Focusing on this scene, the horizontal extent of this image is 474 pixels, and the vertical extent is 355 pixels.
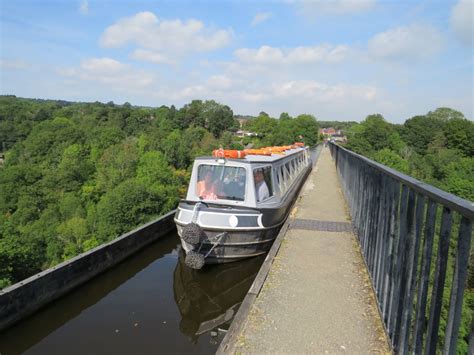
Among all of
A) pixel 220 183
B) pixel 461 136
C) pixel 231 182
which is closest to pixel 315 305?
pixel 231 182

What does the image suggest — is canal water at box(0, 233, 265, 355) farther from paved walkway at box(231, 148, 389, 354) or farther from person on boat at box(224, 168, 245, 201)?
paved walkway at box(231, 148, 389, 354)

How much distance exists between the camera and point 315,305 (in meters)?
4.32

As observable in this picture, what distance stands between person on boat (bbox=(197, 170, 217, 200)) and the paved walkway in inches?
90.0

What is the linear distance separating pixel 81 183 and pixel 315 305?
52.8 meters

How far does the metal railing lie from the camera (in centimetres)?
199

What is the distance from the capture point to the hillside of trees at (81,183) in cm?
2181

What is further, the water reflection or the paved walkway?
the water reflection

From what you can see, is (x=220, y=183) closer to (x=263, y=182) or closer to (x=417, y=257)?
(x=263, y=182)

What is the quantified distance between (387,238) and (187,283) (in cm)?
509

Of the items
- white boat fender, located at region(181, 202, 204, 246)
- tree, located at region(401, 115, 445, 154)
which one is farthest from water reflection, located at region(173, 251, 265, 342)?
tree, located at region(401, 115, 445, 154)

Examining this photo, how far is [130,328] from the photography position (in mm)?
5895

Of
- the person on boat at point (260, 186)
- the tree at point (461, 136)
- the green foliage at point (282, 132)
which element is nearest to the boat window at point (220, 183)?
the person on boat at point (260, 186)

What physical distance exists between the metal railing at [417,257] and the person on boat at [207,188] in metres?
4.37

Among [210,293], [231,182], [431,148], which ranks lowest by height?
[431,148]
